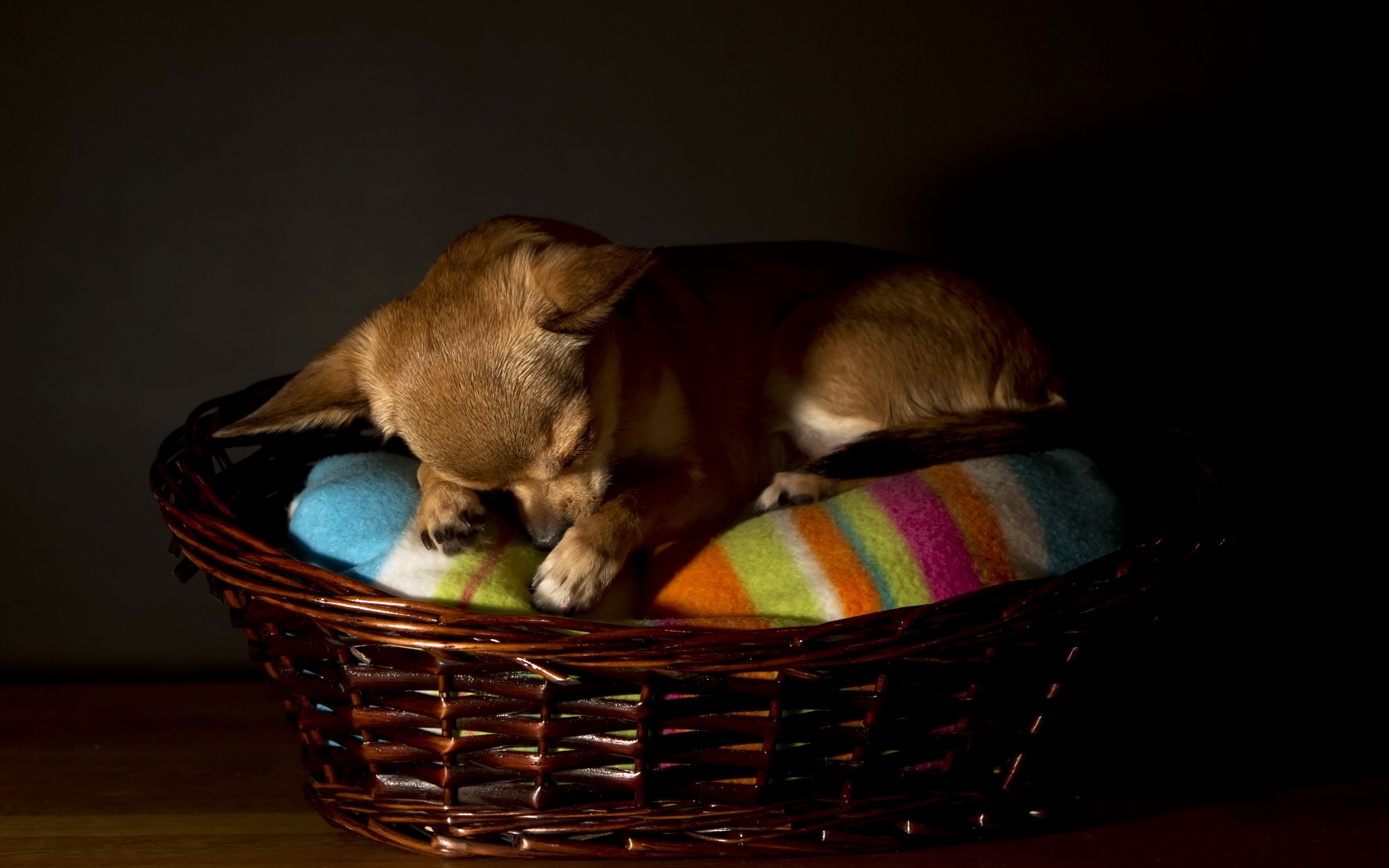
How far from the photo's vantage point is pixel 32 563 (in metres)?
2.81

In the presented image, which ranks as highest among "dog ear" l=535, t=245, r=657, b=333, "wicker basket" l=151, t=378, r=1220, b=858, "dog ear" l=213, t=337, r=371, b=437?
"dog ear" l=535, t=245, r=657, b=333

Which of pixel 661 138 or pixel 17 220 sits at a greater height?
pixel 661 138

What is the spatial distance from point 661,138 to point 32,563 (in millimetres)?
2063

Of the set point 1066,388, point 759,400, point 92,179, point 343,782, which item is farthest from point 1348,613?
point 92,179

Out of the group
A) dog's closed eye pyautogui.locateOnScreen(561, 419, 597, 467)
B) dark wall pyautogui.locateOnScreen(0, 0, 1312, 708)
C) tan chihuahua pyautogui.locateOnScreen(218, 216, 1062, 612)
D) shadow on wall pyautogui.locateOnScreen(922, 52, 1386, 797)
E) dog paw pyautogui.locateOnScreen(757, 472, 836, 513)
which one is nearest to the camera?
tan chihuahua pyautogui.locateOnScreen(218, 216, 1062, 612)

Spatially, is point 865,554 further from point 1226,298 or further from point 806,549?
point 1226,298

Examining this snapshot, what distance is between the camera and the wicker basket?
53.1 inches

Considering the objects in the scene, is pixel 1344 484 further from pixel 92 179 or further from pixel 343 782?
pixel 92 179

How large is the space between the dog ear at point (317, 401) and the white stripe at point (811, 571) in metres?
0.83

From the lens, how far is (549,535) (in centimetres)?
191

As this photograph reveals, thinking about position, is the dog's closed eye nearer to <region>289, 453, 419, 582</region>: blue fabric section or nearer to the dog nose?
the dog nose

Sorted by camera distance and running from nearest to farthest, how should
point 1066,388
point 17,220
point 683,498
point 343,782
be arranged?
point 343,782 < point 683,498 < point 1066,388 < point 17,220

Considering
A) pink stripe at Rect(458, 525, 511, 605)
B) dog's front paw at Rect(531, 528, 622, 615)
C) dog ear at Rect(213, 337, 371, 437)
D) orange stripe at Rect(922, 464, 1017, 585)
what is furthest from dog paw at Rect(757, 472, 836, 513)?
dog ear at Rect(213, 337, 371, 437)

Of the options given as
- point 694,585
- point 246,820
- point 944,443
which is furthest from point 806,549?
point 246,820
